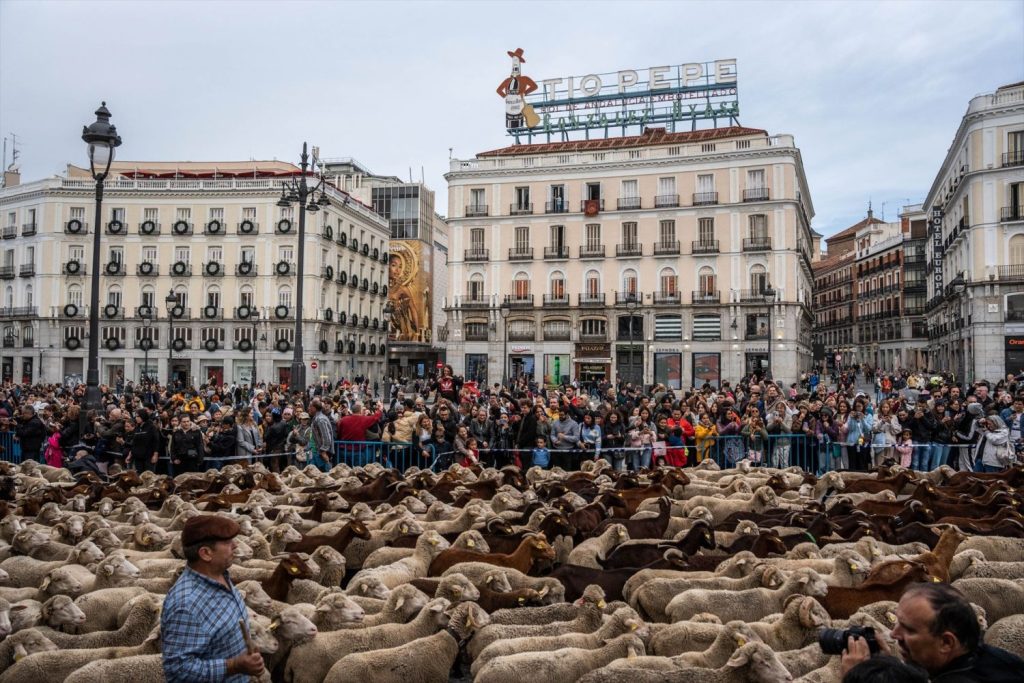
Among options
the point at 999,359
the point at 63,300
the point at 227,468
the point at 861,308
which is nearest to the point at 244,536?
the point at 227,468

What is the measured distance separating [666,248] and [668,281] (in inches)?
85.8

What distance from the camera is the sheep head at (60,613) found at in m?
6.14

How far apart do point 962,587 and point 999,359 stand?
4215 cm

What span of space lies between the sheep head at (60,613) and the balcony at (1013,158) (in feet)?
160

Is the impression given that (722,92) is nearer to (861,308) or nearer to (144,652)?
(861,308)

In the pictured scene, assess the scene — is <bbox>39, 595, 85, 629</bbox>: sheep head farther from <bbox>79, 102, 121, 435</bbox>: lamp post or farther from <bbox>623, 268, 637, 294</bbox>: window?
<bbox>623, 268, 637, 294</bbox>: window

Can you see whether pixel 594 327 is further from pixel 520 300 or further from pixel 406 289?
pixel 406 289

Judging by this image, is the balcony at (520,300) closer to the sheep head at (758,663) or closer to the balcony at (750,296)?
the balcony at (750,296)

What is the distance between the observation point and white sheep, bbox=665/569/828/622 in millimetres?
6434

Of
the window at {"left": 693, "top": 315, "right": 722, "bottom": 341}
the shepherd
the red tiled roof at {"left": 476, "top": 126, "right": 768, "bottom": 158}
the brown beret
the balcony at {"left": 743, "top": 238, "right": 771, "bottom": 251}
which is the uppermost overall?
the shepherd

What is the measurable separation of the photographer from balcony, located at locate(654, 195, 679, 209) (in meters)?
50.9

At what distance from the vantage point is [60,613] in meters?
6.14

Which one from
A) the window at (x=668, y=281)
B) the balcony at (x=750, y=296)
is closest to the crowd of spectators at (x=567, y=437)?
the balcony at (x=750, y=296)

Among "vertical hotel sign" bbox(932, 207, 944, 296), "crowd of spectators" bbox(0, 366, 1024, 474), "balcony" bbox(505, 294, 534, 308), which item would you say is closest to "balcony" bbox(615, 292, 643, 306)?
"balcony" bbox(505, 294, 534, 308)
